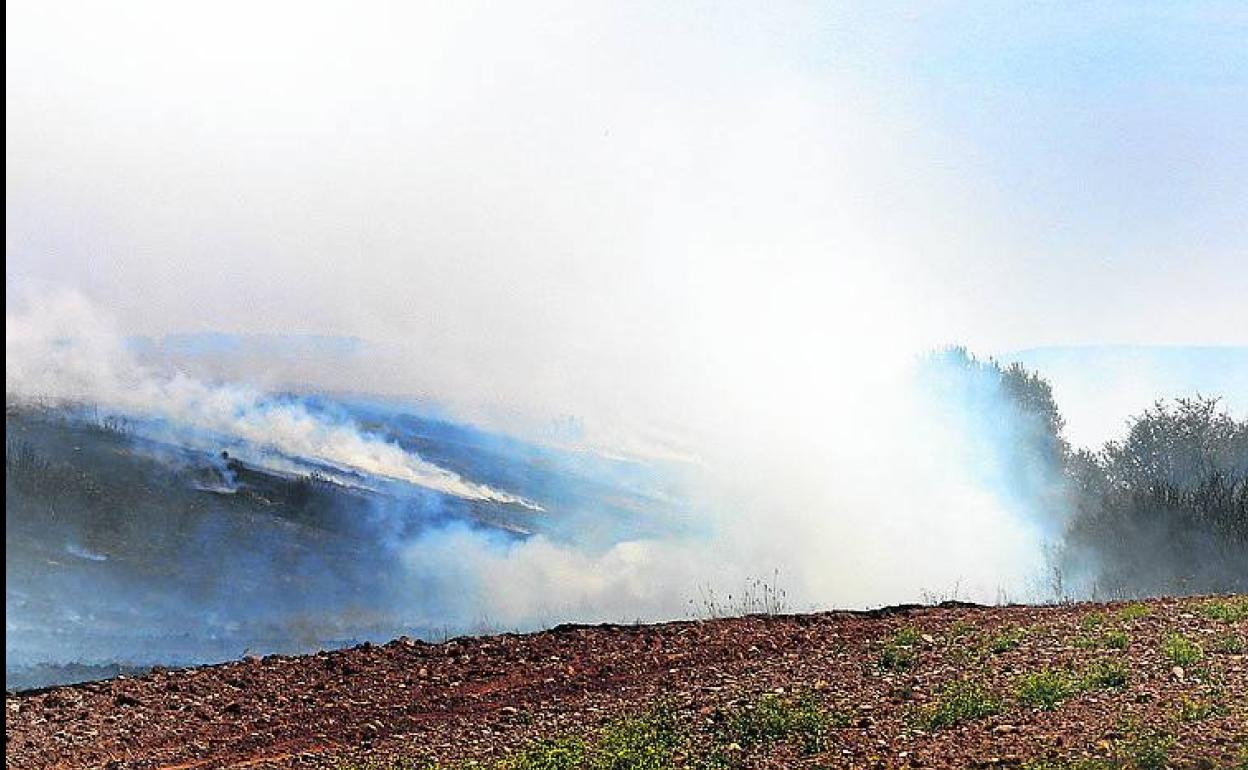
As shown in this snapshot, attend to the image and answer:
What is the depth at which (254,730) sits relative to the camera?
11539 mm

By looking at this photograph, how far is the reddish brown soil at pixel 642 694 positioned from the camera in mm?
9016

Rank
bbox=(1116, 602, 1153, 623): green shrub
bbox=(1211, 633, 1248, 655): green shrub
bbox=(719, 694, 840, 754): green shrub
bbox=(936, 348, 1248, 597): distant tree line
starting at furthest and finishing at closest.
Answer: bbox=(936, 348, 1248, 597): distant tree line
bbox=(1116, 602, 1153, 623): green shrub
bbox=(1211, 633, 1248, 655): green shrub
bbox=(719, 694, 840, 754): green shrub

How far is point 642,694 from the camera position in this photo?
11258 millimetres

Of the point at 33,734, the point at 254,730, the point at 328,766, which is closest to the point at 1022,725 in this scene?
the point at 328,766

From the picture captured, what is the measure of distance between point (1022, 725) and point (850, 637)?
3.62m

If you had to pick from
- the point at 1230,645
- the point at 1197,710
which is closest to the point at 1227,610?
the point at 1230,645

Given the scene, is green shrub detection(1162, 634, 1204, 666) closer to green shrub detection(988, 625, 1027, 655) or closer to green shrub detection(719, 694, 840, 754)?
green shrub detection(988, 625, 1027, 655)

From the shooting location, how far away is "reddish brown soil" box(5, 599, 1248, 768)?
29.6 feet

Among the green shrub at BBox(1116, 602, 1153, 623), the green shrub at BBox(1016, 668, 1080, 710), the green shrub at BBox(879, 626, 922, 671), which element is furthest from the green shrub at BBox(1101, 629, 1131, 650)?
the green shrub at BBox(879, 626, 922, 671)

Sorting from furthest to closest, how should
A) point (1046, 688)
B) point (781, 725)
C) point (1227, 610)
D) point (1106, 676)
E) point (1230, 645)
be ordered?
point (1227, 610)
point (1230, 645)
point (1106, 676)
point (1046, 688)
point (781, 725)

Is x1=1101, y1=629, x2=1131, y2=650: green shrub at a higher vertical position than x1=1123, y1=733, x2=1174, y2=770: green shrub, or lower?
higher

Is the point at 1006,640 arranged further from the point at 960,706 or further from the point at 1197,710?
the point at 1197,710

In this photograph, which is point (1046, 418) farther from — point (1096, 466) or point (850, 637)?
point (850, 637)

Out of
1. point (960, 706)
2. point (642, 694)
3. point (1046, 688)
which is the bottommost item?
point (642, 694)
